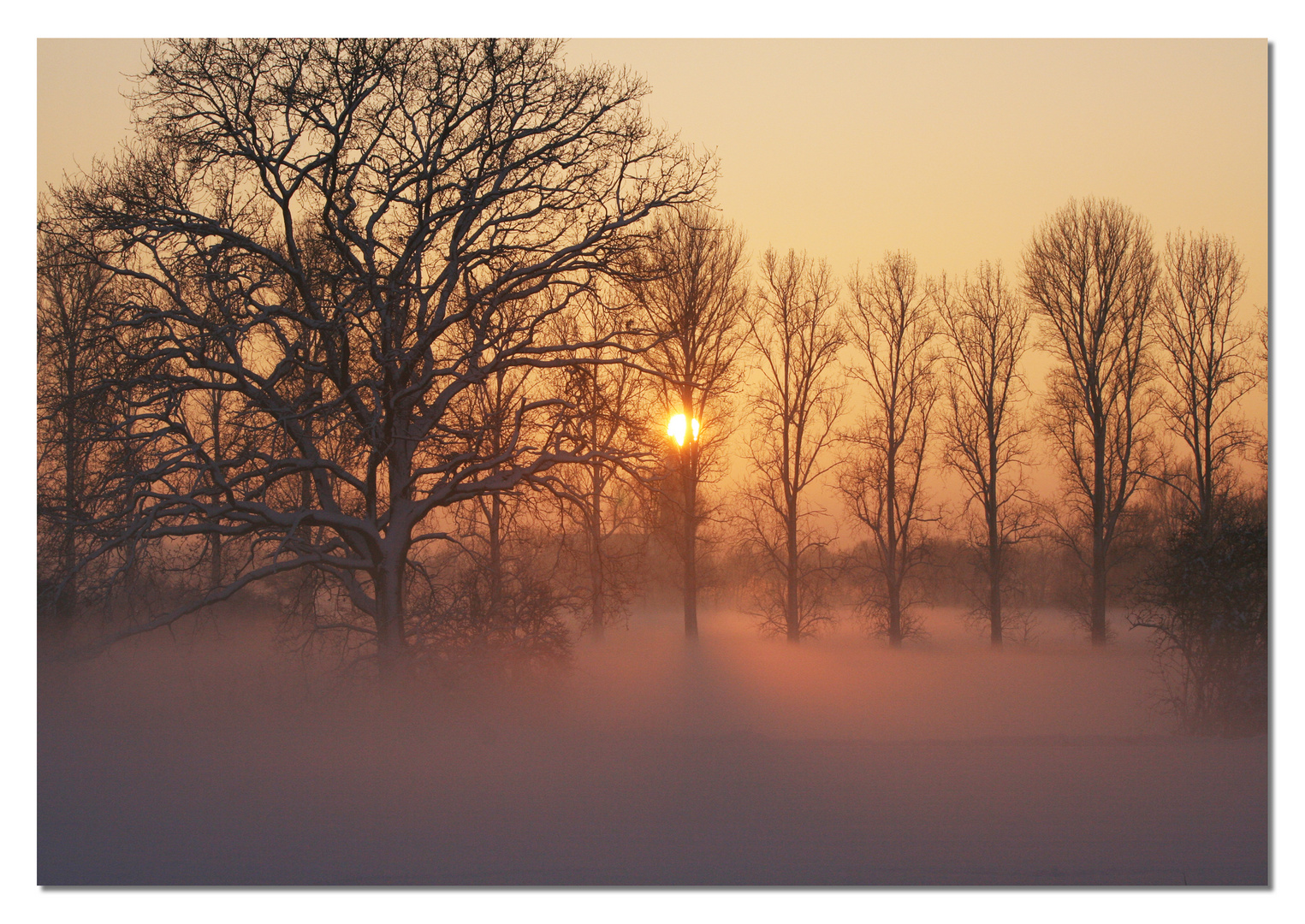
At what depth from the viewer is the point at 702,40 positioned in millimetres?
8180

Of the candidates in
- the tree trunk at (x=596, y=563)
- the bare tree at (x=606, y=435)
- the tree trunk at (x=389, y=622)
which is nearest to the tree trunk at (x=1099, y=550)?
the tree trunk at (x=596, y=563)

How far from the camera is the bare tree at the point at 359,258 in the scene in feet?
32.5

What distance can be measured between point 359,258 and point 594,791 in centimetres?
747

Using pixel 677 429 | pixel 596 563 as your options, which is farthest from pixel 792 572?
pixel 596 563

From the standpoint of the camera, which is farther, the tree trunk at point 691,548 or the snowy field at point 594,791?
the tree trunk at point 691,548

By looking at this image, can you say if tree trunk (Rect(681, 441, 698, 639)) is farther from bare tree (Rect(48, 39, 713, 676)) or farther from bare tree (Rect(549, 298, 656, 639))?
bare tree (Rect(48, 39, 713, 676))

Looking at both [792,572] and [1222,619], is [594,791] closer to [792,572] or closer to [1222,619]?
[1222,619]

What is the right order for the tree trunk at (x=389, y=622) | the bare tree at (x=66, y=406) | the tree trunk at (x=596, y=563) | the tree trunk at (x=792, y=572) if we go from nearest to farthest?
the bare tree at (x=66, y=406)
the tree trunk at (x=389, y=622)
the tree trunk at (x=596, y=563)
the tree trunk at (x=792, y=572)

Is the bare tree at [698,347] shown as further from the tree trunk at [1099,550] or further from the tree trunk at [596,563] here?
the tree trunk at [1099,550]

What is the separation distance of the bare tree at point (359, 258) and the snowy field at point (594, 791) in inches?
67.5

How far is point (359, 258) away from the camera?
→ 10.9 m

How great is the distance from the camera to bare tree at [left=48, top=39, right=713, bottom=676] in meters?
9.91

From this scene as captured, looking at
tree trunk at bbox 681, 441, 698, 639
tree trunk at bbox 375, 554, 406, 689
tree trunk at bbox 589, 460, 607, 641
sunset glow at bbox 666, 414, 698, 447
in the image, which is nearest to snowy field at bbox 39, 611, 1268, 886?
tree trunk at bbox 375, 554, 406, 689

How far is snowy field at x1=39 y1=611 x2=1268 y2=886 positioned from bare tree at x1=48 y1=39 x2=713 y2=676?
1715 millimetres
